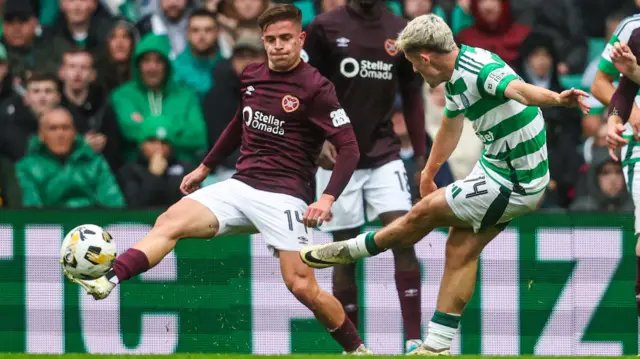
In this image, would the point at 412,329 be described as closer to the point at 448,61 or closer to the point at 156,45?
the point at 448,61

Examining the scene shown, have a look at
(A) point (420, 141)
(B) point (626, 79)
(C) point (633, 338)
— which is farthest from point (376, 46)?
(C) point (633, 338)

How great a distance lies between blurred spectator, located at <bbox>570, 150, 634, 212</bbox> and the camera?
36.7 ft

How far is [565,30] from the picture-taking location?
12750 millimetres

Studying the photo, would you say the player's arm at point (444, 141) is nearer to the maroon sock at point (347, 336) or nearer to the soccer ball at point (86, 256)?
the maroon sock at point (347, 336)

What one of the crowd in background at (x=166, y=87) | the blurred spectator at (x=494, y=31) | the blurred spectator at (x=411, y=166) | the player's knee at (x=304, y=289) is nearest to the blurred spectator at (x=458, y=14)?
the crowd in background at (x=166, y=87)

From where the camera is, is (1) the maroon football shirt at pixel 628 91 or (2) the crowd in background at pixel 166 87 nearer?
(1) the maroon football shirt at pixel 628 91

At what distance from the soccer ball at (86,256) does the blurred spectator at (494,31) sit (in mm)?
5420

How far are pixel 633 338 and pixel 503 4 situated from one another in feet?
13.0

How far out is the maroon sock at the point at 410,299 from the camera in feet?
30.1

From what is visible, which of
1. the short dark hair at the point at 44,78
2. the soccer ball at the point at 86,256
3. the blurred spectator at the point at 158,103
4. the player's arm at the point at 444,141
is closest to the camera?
the soccer ball at the point at 86,256

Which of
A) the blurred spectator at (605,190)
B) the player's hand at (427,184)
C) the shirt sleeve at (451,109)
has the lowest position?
the player's hand at (427,184)

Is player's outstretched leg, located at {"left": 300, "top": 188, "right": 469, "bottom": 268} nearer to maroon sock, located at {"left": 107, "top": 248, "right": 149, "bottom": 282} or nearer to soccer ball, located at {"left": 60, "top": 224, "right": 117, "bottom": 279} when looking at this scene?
maroon sock, located at {"left": 107, "top": 248, "right": 149, "bottom": 282}

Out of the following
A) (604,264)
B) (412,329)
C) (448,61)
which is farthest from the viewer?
(604,264)

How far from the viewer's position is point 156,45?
12000mm
